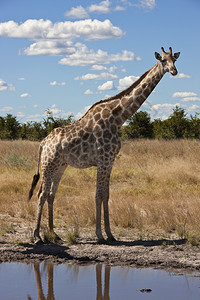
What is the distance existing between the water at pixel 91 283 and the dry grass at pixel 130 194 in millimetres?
2150

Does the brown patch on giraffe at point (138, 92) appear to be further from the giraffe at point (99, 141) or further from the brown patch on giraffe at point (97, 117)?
the brown patch on giraffe at point (97, 117)

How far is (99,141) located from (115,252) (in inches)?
78.0

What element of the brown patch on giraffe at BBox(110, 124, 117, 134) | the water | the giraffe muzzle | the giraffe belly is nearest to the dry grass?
the giraffe belly

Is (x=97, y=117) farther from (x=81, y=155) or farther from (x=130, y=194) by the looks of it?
(x=130, y=194)

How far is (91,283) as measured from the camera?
227 inches

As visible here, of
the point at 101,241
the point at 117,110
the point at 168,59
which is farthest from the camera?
the point at 117,110

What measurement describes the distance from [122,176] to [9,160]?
4992 mm

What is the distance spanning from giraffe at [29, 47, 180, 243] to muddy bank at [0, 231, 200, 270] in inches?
16.4

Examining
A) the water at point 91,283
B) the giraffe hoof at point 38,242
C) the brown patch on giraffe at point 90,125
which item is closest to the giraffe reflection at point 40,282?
the water at point 91,283

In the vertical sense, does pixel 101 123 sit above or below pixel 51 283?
above

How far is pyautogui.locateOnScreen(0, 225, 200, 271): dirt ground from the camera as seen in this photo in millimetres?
6621

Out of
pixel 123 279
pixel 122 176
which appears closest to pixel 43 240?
pixel 123 279

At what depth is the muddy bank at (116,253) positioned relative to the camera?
6605 mm

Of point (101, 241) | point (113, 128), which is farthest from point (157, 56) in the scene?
point (101, 241)
